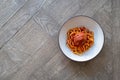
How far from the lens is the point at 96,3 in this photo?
112 centimetres

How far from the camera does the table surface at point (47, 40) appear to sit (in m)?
1.10

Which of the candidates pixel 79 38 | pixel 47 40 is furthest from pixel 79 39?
pixel 47 40

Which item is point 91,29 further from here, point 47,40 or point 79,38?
point 47,40

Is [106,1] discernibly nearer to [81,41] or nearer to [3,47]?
[81,41]

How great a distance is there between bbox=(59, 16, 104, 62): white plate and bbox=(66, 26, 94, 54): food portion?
2cm

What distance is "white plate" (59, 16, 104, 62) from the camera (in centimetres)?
106

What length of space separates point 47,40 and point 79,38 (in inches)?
6.2

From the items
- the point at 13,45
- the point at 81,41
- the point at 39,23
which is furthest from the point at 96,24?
the point at 13,45

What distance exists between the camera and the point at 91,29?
1081mm

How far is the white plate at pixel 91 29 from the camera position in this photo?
1061 mm

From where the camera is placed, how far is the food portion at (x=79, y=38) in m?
1.04

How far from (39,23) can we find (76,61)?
0.80 ft

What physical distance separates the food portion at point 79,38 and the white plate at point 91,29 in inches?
0.6

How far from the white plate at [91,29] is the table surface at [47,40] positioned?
0.13ft
